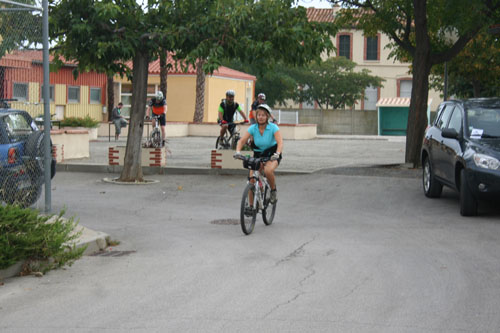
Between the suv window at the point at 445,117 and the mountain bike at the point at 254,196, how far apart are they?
180 inches

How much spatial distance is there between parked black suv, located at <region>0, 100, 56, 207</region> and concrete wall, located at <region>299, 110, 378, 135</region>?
41.5m

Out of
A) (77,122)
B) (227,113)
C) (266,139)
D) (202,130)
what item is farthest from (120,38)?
(202,130)

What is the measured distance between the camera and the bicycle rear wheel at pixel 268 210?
11117mm

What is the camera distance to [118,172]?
1958 centimetres

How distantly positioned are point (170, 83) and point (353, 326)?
41010 millimetres

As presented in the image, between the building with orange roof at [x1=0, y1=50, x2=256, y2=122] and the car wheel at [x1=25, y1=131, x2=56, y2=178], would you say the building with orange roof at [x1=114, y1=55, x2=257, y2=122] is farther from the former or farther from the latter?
the car wheel at [x1=25, y1=131, x2=56, y2=178]

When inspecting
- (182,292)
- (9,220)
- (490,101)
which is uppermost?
(490,101)

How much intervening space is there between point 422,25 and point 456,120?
6287 mm

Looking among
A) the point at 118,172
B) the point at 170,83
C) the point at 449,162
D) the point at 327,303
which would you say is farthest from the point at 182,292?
the point at 170,83

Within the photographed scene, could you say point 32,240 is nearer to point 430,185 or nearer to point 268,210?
point 268,210

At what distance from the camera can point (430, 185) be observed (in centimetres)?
1452

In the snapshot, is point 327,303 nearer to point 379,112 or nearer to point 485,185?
point 485,185

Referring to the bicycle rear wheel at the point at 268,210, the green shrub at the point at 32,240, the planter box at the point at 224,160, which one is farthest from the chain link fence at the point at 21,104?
the planter box at the point at 224,160

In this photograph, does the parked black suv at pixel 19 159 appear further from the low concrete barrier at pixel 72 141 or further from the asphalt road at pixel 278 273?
the low concrete barrier at pixel 72 141
